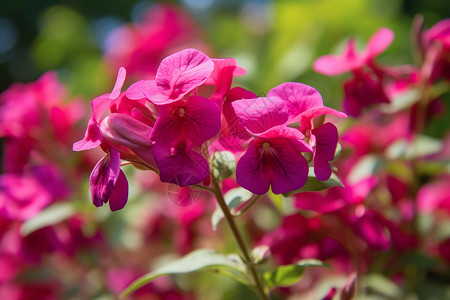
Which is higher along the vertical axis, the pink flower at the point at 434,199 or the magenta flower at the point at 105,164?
the magenta flower at the point at 105,164

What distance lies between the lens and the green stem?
0.57 m

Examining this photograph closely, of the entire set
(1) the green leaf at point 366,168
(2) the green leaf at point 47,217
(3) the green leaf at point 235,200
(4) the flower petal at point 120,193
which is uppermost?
(4) the flower petal at point 120,193

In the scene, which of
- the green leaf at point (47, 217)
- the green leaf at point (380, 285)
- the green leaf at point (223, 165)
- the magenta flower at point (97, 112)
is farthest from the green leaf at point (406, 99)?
the green leaf at point (47, 217)

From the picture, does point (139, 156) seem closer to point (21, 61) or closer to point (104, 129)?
point (104, 129)

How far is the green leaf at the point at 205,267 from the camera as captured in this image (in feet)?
1.94

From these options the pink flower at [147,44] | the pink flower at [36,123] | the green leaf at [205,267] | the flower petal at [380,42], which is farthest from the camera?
the pink flower at [147,44]

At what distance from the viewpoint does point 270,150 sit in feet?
1.70

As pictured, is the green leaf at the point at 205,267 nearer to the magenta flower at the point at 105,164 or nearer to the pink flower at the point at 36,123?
the magenta flower at the point at 105,164

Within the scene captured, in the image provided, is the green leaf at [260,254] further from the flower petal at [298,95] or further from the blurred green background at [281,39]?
the blurred green background at [281,39]

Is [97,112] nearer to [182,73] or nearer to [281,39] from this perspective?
[182,73]

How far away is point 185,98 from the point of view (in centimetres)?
53

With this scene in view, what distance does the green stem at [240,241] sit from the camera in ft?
1.86

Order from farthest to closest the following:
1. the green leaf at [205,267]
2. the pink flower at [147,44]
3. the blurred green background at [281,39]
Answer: the pink flower at [147,44], the blurred green background at [281,39], the green leaf at [205,267]

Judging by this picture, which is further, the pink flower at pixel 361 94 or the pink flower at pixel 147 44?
the pink flower at pixel 147 44
